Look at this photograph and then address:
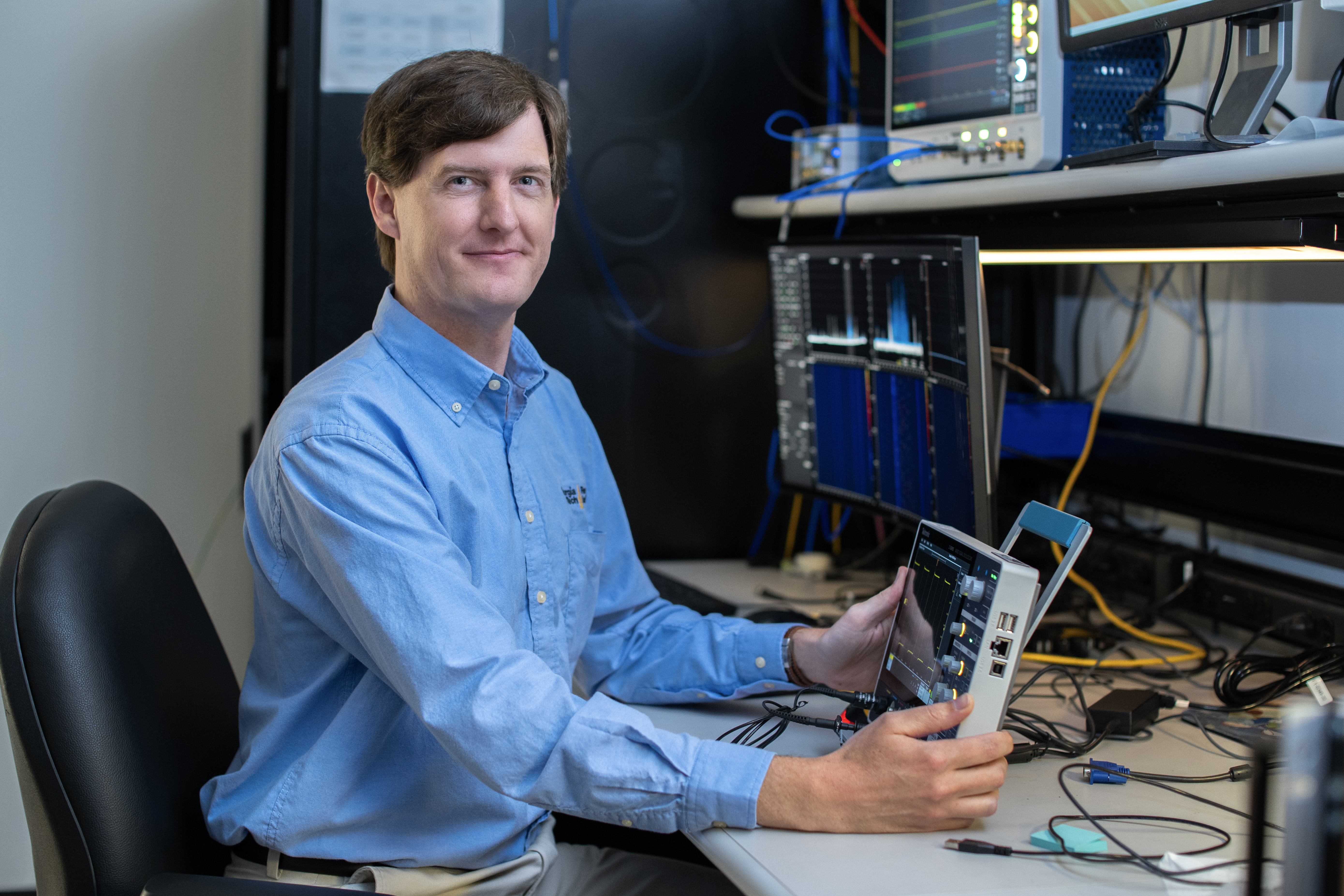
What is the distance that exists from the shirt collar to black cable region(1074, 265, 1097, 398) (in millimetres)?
1210

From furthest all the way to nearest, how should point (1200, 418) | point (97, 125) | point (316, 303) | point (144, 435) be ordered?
point (144, 435) → point (97, 125) → point (316, 303) → point (1200, 418)

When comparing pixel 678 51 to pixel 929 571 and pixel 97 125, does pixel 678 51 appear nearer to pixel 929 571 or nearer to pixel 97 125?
pixel 97 125

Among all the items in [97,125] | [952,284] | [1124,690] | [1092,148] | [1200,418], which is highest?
[97,125]

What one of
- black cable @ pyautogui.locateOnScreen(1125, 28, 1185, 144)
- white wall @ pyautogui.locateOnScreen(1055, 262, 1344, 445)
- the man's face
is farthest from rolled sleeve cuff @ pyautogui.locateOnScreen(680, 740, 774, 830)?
white wall @ pyautogui.locateOnScreen(1055, 262, 1344, 445)

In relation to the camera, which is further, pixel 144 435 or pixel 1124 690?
pixel 144 435

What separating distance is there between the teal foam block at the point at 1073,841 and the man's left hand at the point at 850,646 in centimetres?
31

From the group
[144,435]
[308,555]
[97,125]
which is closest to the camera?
[308,555]

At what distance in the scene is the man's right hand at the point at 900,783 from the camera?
0.98 metres

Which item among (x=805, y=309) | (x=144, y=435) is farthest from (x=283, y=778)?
(x=144, y=435)

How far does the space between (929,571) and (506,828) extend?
503mm

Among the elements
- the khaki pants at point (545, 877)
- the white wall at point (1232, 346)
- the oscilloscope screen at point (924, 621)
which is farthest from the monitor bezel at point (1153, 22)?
the khaki pants at point (545, 877)

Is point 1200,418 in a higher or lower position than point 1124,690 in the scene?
higher

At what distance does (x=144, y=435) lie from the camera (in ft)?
7.67

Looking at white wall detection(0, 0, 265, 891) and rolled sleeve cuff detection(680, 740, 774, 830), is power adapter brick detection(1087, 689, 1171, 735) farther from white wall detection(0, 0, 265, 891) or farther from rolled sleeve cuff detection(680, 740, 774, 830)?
white wall detection(0, 0, 265, 891)
